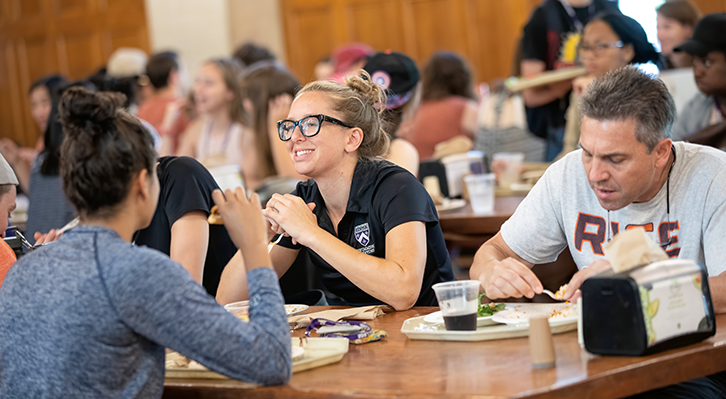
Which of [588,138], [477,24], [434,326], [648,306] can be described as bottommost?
[434,326]

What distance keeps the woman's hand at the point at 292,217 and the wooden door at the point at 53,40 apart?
744cm

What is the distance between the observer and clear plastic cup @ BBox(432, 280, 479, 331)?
1.53 metres

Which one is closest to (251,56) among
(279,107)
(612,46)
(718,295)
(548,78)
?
(279,107)

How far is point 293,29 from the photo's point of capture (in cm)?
820

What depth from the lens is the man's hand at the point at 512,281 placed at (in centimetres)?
162

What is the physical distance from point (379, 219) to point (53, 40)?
8.41 metres

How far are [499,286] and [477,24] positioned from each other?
6.35 m

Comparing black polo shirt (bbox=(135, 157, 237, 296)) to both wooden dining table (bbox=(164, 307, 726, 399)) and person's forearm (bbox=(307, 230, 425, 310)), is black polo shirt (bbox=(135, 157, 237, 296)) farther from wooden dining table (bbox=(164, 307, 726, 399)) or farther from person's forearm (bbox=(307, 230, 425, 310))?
wooden dining table (bbox=(164, 307, 726, 399))

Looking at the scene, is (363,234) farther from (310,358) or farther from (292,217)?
Answer: (310,358)

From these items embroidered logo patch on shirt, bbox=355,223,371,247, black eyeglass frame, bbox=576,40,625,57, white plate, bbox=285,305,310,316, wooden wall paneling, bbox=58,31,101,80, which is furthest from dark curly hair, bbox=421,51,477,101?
wooden wall paneling, bbox=58,31,101,80

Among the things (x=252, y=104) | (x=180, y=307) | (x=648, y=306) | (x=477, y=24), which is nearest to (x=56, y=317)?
(x=180, y=307)

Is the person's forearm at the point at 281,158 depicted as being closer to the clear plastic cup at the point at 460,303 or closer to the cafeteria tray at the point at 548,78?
the cafeteria tray at the point at 548,78

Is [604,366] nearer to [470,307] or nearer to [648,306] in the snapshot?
[648,306]

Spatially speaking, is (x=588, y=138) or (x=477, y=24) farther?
(x=477, y=24)
